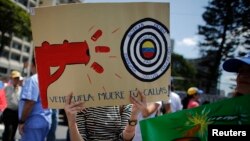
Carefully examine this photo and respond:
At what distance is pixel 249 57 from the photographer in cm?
237

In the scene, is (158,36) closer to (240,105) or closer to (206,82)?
(240,105)

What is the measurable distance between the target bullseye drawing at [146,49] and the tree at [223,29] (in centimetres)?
3656

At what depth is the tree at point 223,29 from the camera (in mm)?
40281

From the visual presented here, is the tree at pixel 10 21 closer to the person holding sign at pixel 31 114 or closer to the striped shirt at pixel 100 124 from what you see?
the person holding sign at pixel 31 114

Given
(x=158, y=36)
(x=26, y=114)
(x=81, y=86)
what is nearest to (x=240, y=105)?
(x=158, y=36)

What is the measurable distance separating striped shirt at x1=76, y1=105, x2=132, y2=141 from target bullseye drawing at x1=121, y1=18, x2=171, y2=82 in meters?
0.50

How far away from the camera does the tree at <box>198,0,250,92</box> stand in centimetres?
4028

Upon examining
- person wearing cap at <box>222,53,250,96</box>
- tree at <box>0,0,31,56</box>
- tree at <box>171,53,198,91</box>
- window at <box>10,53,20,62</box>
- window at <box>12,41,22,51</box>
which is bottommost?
tree at <box>171,53,198,91</box>

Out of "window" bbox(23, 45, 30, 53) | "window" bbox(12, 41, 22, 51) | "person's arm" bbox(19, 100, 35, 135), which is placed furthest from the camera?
"window" bbox(23, 45, 30, 53)

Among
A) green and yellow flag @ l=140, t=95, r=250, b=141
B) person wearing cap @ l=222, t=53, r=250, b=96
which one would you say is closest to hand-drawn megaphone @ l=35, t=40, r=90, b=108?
green and yellow flag @ l=140, t=95, r=250, b=141

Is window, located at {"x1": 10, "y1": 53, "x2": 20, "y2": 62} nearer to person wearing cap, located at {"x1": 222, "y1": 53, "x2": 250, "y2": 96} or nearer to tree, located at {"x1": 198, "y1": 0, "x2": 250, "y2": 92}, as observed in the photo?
tree, located at {"x1": 198, "y1": 0, "x2": 250, "y2": 92}

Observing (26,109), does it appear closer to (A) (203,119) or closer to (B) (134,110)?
(B) (134,110)

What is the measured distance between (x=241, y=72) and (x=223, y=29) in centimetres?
4199

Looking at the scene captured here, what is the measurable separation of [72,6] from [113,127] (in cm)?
87
